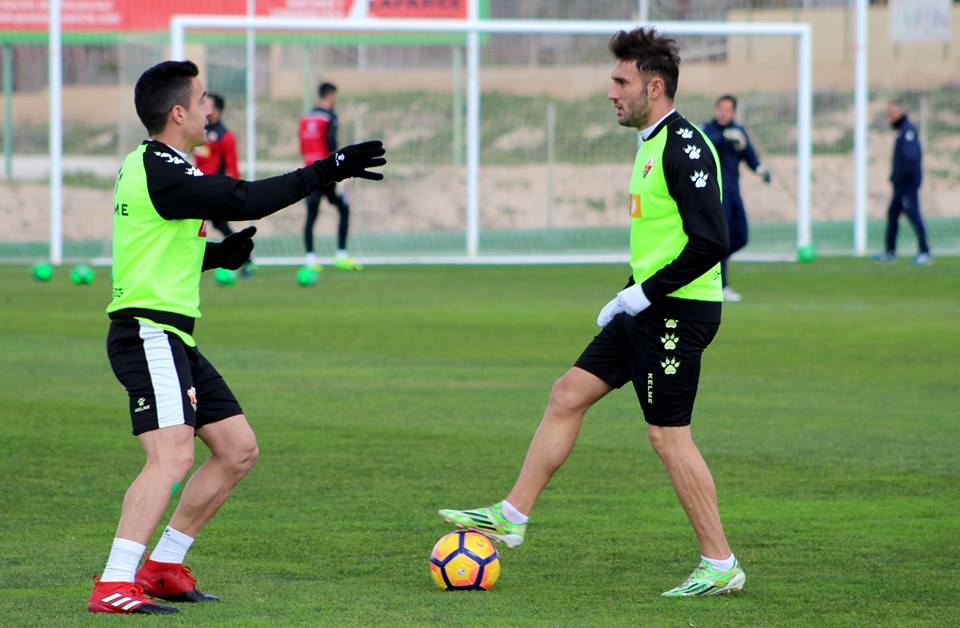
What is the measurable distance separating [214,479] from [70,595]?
0.69 meters

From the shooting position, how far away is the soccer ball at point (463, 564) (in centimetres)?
670

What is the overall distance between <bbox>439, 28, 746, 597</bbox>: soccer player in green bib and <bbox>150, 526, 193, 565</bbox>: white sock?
72.1 inches

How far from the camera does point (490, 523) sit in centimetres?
706

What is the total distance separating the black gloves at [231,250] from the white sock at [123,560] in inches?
48.7

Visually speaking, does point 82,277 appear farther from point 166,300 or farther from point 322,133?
point 166,300

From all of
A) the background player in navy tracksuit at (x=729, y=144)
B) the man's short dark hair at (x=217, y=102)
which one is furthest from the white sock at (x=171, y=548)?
the man's short dark hair at (x=217, y=102)

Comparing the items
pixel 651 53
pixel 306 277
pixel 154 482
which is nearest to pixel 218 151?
pixel 306 277

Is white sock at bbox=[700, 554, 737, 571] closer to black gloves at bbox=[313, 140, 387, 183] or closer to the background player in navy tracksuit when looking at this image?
black gloves at bbox=[313, 140, 387, 183]

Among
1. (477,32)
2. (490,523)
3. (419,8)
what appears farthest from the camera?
(419,8)

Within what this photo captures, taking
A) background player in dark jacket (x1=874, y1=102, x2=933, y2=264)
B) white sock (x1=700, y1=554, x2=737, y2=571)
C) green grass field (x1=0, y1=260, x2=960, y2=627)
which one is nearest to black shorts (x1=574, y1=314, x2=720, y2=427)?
white sock (x1=700, y1=554, x2=737, y2=571)

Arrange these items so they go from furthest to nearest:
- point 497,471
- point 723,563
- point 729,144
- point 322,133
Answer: point 322,133 → point 729,144 → point 497,471 → point 723,563

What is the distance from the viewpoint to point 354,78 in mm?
32875

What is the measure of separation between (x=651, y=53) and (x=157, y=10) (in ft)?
73.3

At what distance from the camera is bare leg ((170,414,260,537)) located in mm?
6484
